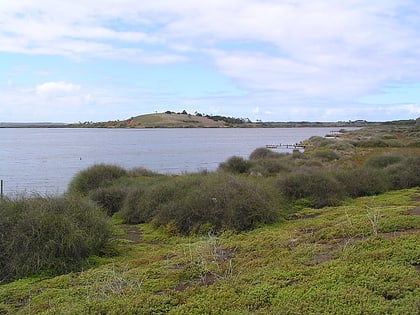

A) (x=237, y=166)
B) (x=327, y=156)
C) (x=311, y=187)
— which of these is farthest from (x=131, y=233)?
(x=327, y=156)

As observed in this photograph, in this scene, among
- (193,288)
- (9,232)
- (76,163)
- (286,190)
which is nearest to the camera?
(193,288)

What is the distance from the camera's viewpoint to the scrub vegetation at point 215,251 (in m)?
6.23

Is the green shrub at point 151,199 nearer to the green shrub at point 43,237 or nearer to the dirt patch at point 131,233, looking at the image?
the dirt patch at point 131,233

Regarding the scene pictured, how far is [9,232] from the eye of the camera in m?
11.1

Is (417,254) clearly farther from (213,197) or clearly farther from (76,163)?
(76,163)

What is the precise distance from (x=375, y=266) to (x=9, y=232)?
8850 millimetres

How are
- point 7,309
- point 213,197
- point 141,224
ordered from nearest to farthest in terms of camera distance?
point 7,309, point 213,197, point 141,224

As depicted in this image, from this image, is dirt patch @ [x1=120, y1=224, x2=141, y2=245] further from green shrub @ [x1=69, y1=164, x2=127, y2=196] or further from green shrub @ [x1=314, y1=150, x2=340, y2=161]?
green shrub @ [x1=314, y1=150, x2=340, y2=161]

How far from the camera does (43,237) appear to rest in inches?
431

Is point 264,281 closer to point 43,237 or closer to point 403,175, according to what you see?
point 43,237

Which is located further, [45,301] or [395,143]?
[395,143]

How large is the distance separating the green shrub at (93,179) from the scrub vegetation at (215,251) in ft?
11.4

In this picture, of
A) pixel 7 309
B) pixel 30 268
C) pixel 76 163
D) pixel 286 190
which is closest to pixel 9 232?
pixel 30 268

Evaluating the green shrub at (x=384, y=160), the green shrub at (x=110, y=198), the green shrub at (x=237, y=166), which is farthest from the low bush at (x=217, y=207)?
the green shrub at (x=237, y=166)
